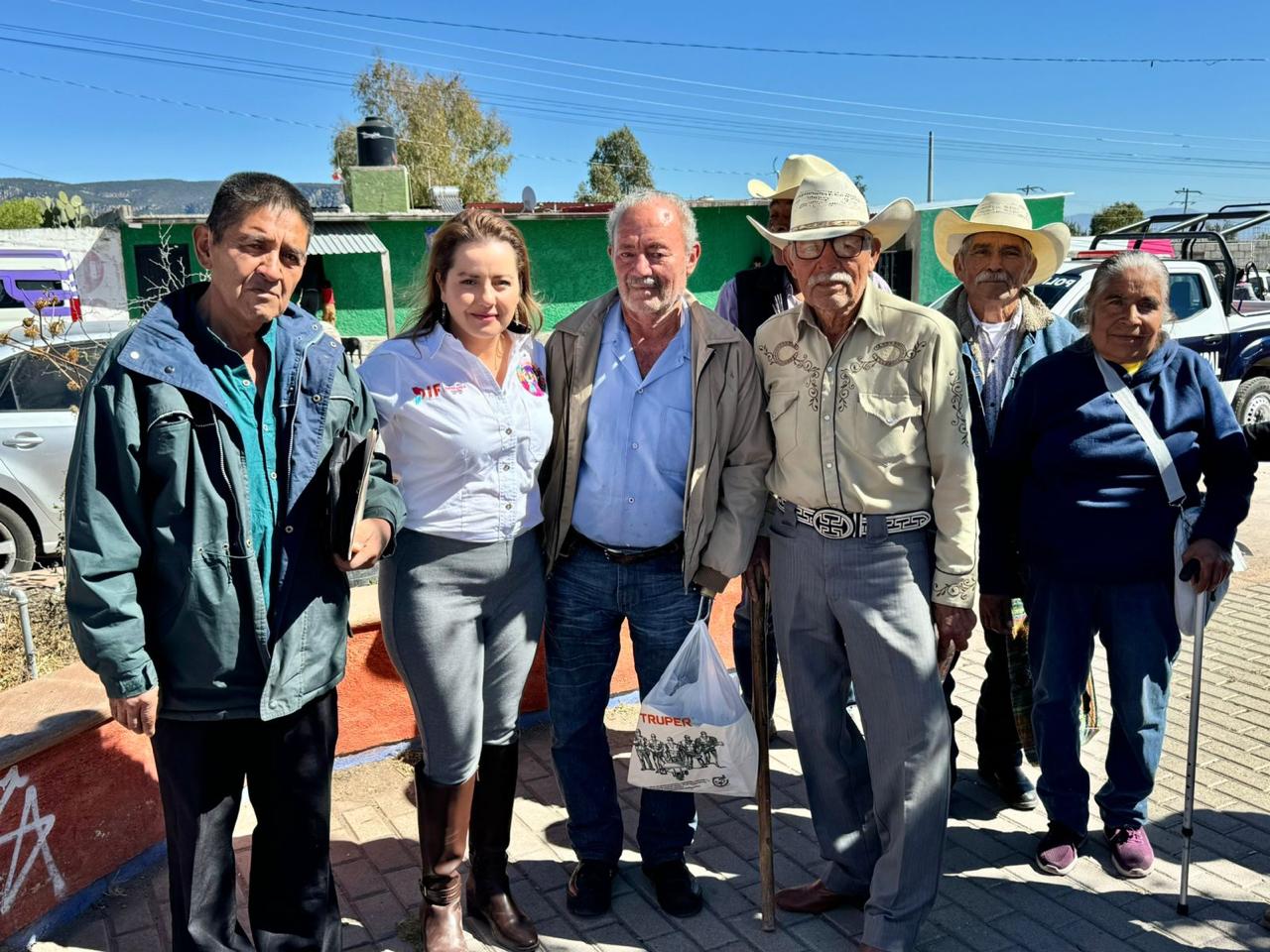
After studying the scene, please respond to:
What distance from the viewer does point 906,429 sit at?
262 cm

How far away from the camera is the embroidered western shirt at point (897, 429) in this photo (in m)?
2.62

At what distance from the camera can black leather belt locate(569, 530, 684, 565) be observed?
9.37ft

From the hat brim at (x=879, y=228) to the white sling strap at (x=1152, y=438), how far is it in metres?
0.75

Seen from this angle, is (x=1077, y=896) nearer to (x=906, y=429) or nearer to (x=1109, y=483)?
(x=1109, y=483)

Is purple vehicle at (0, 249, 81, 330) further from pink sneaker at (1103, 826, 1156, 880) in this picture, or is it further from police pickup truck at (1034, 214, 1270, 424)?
pink sneaker at (1103, 826, 1156, 880)

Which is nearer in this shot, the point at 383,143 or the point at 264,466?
the point at 264,466

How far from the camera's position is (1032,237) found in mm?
3209

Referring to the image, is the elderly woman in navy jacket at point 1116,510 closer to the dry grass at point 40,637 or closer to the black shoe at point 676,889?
the black shoe at point 676,889

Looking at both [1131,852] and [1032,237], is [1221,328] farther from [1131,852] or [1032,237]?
[1131,852]

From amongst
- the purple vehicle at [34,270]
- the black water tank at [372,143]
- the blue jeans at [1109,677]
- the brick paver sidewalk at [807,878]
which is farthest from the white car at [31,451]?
the black water tank at [372,143]

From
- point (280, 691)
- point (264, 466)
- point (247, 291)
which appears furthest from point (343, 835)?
point (247, 291)

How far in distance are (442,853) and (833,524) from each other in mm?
1378

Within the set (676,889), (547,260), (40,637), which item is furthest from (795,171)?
(547,260)

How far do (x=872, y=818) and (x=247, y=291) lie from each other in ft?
7.19
